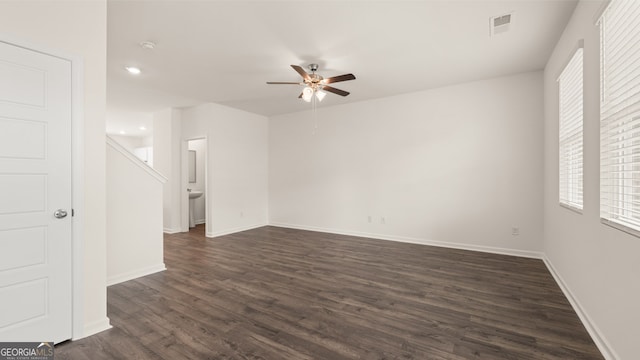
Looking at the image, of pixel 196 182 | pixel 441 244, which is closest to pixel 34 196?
pixel 441 244

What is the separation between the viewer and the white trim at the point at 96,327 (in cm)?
213

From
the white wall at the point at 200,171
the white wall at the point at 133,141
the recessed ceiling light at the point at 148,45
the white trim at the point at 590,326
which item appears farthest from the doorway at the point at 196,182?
the white trim at the point at 590,326

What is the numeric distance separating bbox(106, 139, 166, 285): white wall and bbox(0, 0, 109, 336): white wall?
102 cm

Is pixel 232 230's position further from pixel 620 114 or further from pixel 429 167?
pixel 620 114

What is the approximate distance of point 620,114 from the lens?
1.74 meters

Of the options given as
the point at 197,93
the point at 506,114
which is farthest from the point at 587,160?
the point at 197,93

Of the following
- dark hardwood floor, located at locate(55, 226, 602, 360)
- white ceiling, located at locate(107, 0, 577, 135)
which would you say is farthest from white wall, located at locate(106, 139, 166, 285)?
white ceiling, located at locate(107, 0, 577, 135)

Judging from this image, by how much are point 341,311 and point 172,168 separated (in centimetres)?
531

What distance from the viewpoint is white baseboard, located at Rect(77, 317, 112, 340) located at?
212 centimetres

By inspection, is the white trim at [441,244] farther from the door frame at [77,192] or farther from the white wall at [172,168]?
the door frame at [77,192]

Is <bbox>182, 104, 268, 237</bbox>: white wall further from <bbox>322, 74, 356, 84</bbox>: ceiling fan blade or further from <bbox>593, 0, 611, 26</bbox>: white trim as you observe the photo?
<bbox>593, 0, 611, 26</bbox>: white trim

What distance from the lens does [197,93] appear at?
4961 mm

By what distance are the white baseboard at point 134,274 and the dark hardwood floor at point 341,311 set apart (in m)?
0.11

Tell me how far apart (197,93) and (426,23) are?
13.1ft
